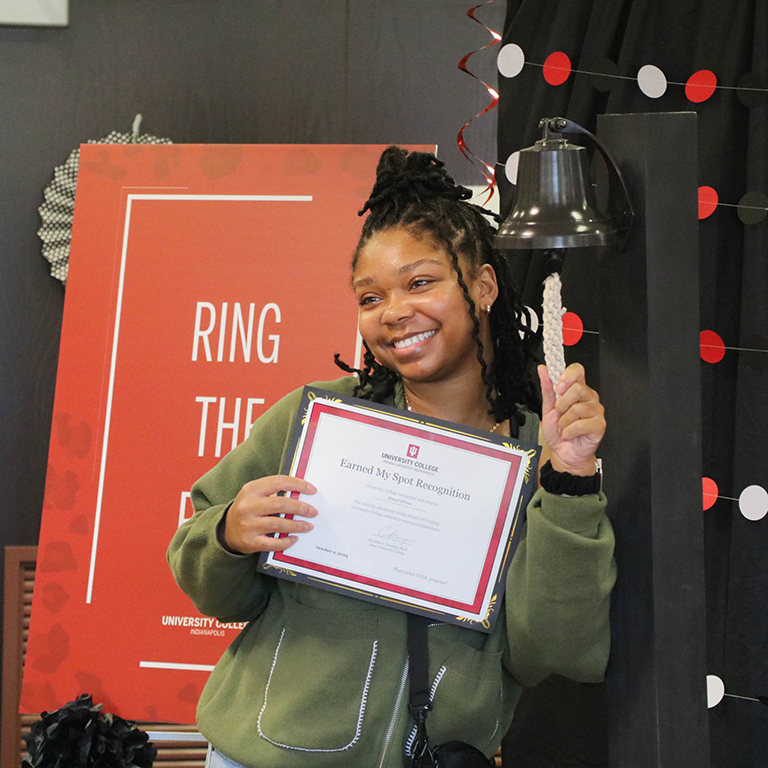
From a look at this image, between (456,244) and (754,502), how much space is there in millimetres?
1091

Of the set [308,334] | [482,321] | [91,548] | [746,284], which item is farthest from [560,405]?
[91,548]

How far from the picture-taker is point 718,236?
2.18 m

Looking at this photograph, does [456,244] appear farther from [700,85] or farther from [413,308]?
[700,85]

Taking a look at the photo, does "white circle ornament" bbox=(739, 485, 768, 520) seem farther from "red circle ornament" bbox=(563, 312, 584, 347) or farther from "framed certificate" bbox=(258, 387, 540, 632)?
"framed certificate" bbox=(258, 387, 540, 632)

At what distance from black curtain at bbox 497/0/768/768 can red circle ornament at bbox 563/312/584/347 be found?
0.02 m

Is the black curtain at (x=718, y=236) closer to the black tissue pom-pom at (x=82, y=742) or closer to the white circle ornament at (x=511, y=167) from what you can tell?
the white circle ornament at (x=511, y=167)

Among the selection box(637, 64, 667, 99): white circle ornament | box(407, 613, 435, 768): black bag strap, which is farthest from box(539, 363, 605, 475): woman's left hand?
box(637, 64, 667, 99): white circle ornament

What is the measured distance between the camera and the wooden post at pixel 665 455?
1214 mm

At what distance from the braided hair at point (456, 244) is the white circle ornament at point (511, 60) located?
76 cm

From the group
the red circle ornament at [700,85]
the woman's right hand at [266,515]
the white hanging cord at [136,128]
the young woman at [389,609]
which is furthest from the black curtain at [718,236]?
the white hanging cord at [136,128]

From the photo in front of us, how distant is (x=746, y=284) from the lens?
83.7 inches

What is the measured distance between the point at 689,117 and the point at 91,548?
1944 millimetres

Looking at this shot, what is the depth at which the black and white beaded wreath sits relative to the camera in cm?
285
